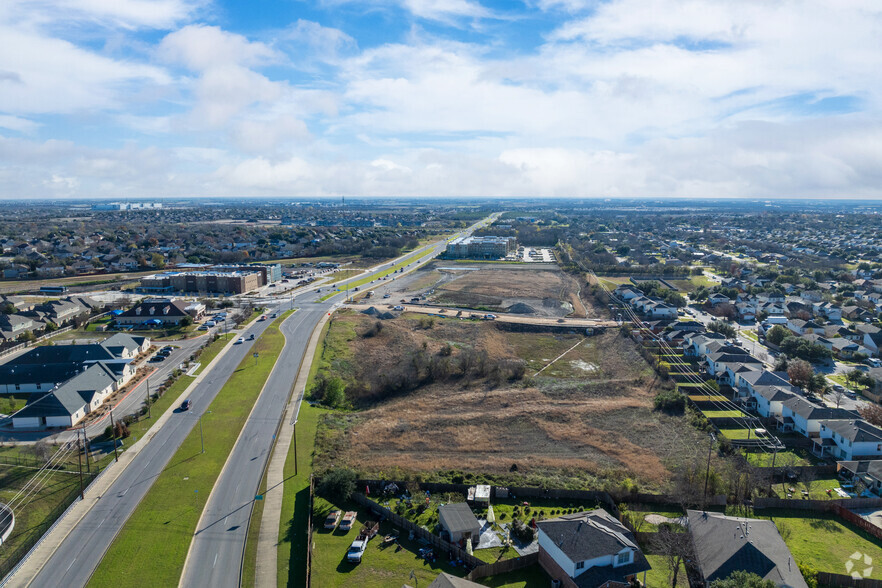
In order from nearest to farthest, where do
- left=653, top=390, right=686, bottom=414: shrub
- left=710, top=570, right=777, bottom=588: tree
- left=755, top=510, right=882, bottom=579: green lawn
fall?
left=710, top=570, right=777, bottom=588: tree < left=755, top=510, right=882, bottom=579: green lawn < left=653, top=390, right=686, bottom=414: shrub

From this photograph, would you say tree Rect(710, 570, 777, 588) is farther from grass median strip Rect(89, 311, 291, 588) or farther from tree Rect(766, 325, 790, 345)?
tree Rect(766, 325, 790, 345)

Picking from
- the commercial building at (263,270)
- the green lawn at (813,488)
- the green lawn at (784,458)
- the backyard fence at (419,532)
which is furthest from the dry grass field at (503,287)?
the backyard fence at (419,532)

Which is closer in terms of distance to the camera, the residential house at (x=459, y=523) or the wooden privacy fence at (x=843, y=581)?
the wooden privacy fence at (x=843, y=581)

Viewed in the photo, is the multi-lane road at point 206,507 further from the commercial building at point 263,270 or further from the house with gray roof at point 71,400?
the commercial building at point 263,270

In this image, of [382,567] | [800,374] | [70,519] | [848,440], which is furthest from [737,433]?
[70,519]

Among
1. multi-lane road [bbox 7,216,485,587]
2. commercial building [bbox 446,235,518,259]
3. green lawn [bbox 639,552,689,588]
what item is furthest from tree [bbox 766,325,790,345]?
commercial building [bbox 446,235,518,259]

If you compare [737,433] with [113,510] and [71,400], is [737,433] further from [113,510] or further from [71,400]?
[71,400]

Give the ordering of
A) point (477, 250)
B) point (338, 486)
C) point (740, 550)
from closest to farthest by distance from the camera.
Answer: point (740, 550) → point (338, 486) → point (477, 250)
